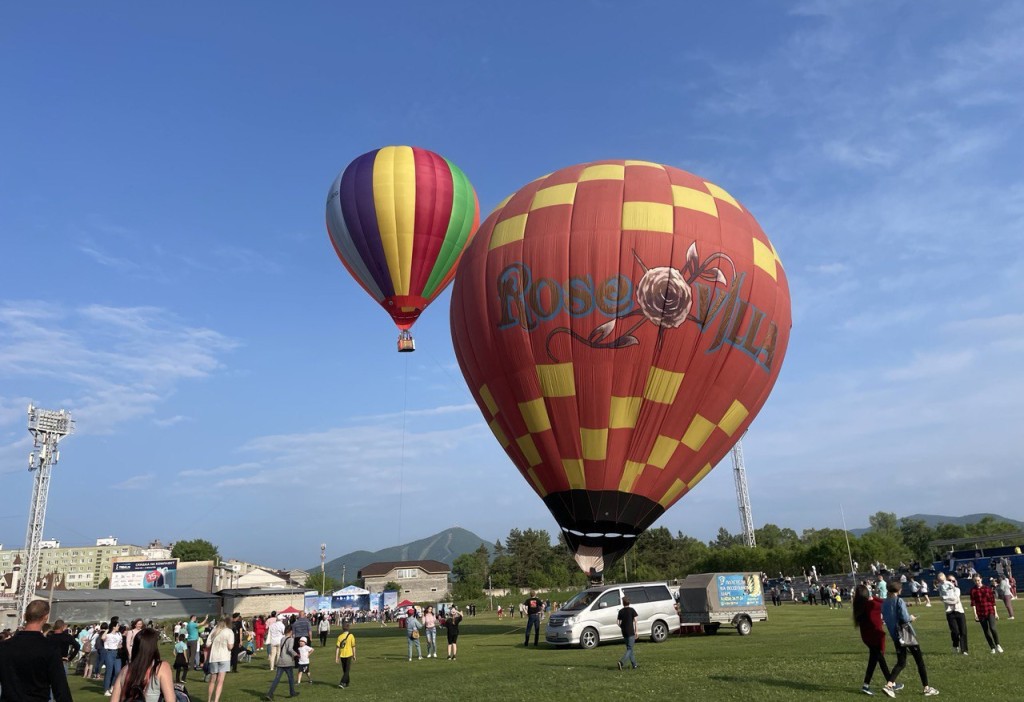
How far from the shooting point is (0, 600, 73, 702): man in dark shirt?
19.8 ft

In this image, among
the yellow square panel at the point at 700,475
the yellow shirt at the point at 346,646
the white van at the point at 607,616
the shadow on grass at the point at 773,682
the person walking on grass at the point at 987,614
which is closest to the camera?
the shadow on grass at the point at 773,682

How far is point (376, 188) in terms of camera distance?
35.7m

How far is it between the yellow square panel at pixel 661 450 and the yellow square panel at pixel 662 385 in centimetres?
124

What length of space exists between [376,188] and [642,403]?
1956cm

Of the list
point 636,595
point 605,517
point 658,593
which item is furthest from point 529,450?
point 658,593

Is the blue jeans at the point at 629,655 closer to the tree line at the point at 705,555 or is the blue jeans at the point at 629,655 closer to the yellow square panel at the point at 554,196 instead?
the yellow square panel at the point at 554,196

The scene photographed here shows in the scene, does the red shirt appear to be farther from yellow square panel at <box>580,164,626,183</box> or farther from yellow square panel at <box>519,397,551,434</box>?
yellow square panel at <box>580,164,626,183</box>

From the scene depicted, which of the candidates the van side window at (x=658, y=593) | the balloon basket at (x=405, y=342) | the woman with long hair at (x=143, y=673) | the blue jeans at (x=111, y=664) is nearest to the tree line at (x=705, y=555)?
the balloon basket at (x=405, y=342)

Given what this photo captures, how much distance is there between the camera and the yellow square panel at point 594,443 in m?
22.3

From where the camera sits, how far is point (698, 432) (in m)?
23.1

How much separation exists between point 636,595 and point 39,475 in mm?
62087

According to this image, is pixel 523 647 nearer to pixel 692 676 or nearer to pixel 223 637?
pixel 692 676

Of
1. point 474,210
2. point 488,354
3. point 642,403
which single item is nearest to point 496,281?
point 488,354

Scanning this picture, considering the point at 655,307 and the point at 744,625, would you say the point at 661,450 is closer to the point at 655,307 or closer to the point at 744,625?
the point at 655,307
